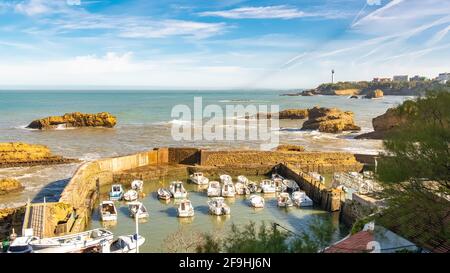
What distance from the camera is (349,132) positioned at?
63.4 metres

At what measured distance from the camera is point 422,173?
8953mm

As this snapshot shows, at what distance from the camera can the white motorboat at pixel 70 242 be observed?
547 inches

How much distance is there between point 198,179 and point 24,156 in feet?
53.3

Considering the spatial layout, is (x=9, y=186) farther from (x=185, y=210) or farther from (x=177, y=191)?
(x=185, y=210)

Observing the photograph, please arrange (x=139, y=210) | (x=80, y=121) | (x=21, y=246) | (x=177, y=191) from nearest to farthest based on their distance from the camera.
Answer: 1. (x=21, y=246)
2. (x=139, y=210)
3. (x=177, y=191)
4. (x=80, y=121)

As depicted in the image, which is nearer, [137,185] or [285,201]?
[285,201]

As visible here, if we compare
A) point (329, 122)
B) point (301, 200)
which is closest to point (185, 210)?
point (301, 200)

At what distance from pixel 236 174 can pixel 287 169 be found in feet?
12.7

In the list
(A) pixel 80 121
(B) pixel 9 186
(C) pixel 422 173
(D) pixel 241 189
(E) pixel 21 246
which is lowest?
(D) pixel 241 189

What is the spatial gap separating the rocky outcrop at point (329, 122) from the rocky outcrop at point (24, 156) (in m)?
38.0
